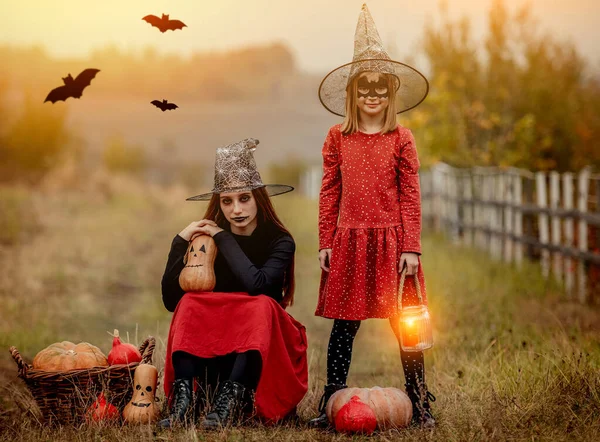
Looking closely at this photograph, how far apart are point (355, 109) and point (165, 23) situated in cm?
117

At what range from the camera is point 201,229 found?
181 inches

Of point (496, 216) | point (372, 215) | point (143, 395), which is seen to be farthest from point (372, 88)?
point (496, 216)

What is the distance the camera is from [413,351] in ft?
14.9

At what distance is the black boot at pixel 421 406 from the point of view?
442 cm

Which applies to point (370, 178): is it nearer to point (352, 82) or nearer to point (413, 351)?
point (352, 82)

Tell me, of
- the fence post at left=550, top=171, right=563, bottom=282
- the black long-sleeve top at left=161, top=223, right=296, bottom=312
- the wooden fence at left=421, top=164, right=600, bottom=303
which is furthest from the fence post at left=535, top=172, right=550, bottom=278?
the black long-sleeve top at left=161, top=223, right=296, bottom=312

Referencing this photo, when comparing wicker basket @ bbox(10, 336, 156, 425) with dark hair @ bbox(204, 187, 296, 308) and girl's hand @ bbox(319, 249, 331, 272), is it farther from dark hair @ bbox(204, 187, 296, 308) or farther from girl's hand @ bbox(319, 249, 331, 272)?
girl's hand @ bbox(319, 249, 331, 272)

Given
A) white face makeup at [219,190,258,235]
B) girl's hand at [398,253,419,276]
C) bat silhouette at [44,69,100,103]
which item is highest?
bat silhouette at [44,69,100,103]

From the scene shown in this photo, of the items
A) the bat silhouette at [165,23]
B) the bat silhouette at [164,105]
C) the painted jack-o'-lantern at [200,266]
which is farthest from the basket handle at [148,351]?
the bat silhouette at [165,23]

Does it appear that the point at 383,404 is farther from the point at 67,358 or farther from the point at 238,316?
the point at 67,358

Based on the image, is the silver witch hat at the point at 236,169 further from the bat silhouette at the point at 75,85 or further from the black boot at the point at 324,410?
the black boot at the point at 324,410

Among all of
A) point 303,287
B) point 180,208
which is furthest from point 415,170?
point 180,208

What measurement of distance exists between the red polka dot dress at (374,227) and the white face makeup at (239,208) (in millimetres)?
507

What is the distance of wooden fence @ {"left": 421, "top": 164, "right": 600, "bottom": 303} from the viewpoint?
32.1 ft
